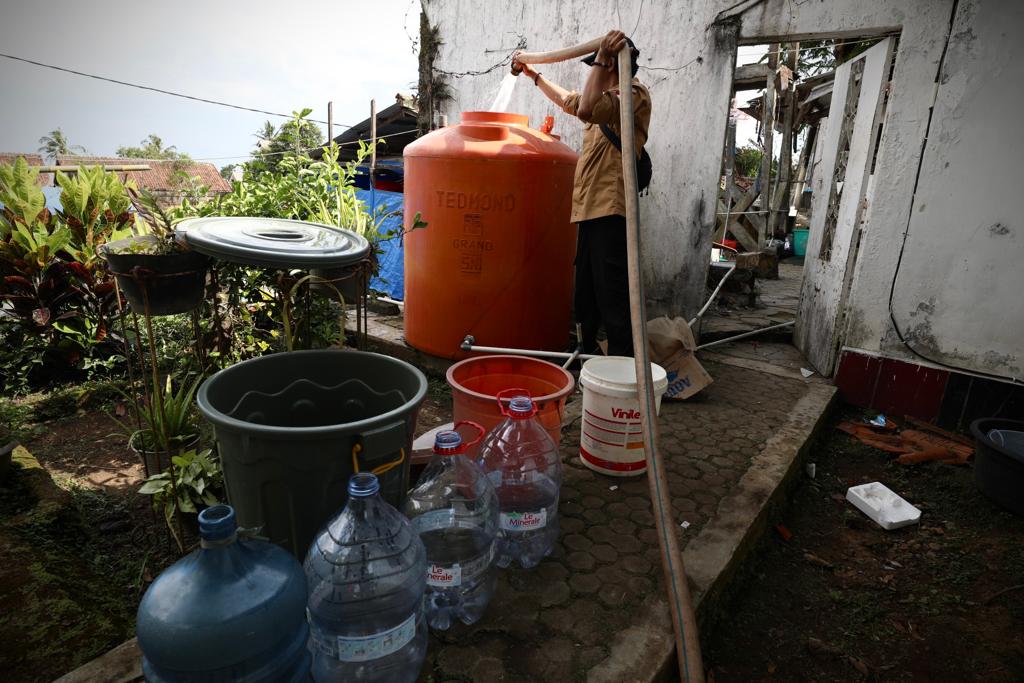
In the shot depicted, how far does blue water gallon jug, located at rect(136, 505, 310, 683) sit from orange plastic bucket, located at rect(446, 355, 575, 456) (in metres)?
1.09

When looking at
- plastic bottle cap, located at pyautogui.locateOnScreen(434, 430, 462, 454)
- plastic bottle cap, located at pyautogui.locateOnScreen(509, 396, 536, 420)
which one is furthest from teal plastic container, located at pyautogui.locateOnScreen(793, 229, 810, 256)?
plastic bottle cap, located at pyautogui.locateOnScreen(434, 430, 462, 454)

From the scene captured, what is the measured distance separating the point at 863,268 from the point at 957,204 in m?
0.60

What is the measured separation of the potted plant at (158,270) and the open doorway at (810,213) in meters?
3.52

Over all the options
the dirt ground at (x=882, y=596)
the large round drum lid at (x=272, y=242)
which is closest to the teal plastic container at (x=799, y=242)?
the dirt ground at (x=882, y=596)

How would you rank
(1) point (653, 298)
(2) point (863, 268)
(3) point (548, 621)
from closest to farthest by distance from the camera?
1. (3) point (548, 621)
2. (2) point (863, 268)
3. (1) point (653, 298)

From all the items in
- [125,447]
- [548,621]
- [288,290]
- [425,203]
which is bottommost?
[125,447]

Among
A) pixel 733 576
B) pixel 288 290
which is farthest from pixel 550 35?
pixel 733 576

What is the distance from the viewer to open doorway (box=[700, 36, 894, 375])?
3791 millimetres

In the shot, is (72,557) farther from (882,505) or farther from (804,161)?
(804,161)

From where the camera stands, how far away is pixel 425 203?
3920mm

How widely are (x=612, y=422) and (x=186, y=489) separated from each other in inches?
74.3

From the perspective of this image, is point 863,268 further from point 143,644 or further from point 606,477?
point 143,644

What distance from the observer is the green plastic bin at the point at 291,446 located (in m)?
1.54

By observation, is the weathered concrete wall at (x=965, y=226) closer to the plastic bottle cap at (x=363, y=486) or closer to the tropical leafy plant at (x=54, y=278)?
the plastic bottle cap at (x=363, y=486)
